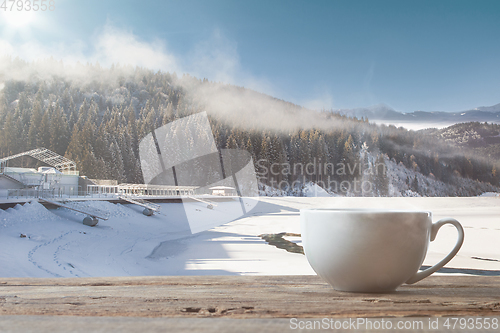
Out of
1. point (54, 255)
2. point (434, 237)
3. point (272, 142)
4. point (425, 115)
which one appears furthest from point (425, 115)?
point (434, 237)

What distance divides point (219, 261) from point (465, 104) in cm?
2173

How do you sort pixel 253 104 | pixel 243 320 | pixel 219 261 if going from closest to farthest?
pixel 243 320, pixel 219 261, pixel 253 104

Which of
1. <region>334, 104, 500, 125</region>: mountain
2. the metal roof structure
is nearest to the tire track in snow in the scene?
the metal roof structure

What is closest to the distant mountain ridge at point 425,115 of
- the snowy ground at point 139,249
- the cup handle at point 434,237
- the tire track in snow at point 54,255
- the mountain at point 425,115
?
the mountain at point 425,115

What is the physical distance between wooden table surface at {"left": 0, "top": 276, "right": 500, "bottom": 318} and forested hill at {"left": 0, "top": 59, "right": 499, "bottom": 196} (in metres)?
17.6

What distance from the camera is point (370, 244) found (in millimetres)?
292

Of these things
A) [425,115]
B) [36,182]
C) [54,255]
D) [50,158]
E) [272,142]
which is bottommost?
[54,255]

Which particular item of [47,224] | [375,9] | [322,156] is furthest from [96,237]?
[375,9]

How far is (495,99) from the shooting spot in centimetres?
1859

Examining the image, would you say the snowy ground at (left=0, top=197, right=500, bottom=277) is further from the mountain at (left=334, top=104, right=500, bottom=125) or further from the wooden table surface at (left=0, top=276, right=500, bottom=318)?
the mountain at (left=334, top=104, right=500, bottom=125)

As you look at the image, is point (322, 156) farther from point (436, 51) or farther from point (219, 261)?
point (219, 261)

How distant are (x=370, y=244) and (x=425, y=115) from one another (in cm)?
2557

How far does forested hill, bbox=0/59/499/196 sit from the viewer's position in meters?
18.2

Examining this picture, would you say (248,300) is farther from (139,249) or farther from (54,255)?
(139,249)
